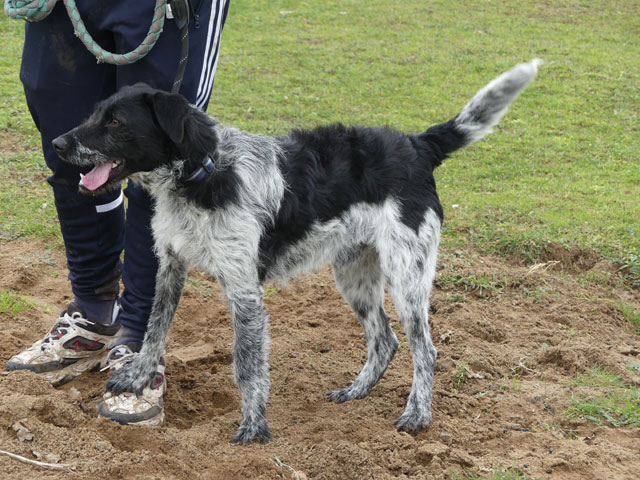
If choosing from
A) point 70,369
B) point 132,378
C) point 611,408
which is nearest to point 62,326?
point 70,369

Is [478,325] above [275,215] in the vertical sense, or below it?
below

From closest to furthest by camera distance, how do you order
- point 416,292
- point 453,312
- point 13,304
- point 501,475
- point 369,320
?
point 501,475
point 416,292
point 369,320
point 13,304
point 453,312

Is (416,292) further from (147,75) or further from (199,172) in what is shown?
(147,75)

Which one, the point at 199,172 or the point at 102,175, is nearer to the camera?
the point at 102,175

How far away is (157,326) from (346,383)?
1336mm

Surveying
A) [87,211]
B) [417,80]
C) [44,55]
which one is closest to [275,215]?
[87,211]

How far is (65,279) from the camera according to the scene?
5637 millimetres

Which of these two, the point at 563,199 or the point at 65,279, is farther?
the point at 563,199

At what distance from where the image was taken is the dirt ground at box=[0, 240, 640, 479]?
11.6 feet

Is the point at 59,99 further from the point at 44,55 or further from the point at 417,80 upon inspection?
the point at 417,80

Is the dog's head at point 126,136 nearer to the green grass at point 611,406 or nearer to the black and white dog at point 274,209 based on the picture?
the black and white dog at point 274,209

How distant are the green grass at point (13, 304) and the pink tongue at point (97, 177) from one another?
6.04ft

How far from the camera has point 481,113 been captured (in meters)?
4.33

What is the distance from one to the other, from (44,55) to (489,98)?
247cm
